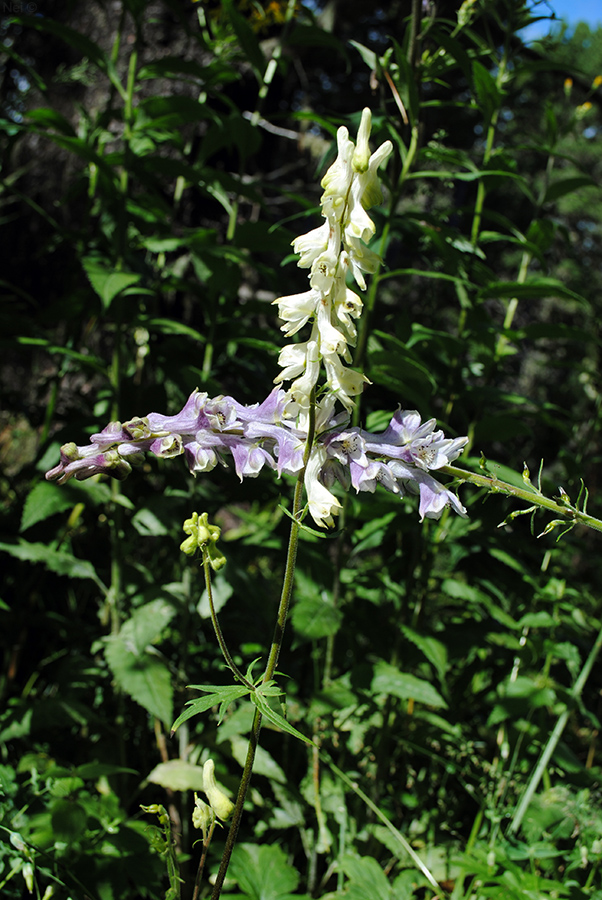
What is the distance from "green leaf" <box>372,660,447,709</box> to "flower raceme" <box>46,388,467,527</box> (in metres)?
0.78

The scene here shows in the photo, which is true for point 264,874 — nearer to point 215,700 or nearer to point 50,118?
point 215,700

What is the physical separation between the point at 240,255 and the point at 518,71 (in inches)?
35.0

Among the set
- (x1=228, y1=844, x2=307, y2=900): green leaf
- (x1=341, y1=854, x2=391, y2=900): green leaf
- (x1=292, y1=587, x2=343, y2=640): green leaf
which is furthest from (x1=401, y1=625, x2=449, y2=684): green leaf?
(x1=228, y1=844, x2=307, y2=900): green leaf

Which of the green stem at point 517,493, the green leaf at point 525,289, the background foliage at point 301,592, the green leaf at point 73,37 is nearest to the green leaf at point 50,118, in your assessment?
the background foliage at point 301,592

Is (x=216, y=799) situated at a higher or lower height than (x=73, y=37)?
lower

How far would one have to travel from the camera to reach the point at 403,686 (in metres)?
1.53

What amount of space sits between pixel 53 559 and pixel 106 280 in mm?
711

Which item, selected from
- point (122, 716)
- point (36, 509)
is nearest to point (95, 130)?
point (36, 509)

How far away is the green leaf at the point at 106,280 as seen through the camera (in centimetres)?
152

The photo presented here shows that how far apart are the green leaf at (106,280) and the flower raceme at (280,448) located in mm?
735

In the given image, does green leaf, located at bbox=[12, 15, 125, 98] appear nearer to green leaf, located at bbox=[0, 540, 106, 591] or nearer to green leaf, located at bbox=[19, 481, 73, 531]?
green leaf, located at bbox=[19, 481, 73, 531]

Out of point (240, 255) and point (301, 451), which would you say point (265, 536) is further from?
point (301, 451)

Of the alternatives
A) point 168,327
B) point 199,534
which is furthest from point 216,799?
point 168,327

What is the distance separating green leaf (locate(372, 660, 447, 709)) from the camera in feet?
4.84
